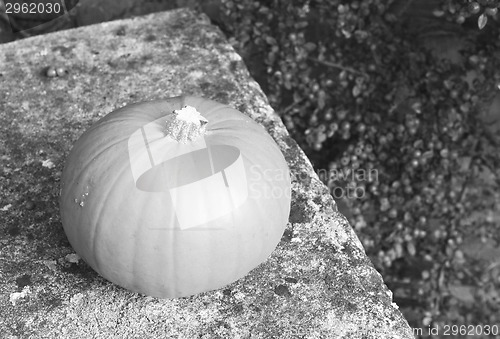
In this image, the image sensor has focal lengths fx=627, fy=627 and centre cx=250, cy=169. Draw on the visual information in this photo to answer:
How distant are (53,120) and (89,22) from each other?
0.96 meters

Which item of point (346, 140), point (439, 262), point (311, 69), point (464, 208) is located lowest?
point (439, 262)

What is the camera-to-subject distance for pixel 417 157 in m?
2.40

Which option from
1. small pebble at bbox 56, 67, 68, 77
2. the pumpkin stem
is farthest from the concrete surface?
the pumpkin stem

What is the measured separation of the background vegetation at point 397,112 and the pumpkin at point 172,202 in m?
1.10

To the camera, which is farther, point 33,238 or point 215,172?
point 33,238

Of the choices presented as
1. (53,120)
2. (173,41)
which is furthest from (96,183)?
(173,41)

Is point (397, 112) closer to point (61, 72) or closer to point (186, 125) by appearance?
point (61, 72)

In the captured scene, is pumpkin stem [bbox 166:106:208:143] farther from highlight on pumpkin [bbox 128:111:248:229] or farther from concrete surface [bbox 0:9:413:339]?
concrete surface [bbox 0:9:413:339]

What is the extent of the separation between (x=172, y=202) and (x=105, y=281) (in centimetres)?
33

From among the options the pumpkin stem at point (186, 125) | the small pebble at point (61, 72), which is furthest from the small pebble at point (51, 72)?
the pumpkin stem at point (186, 125)

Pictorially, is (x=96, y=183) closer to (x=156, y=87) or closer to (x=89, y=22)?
(x=156, y=87)

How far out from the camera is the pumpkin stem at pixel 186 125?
128cm

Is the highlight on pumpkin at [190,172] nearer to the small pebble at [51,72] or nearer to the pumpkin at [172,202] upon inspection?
the pumpkin at [172,202]

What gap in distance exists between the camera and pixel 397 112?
2.50m
